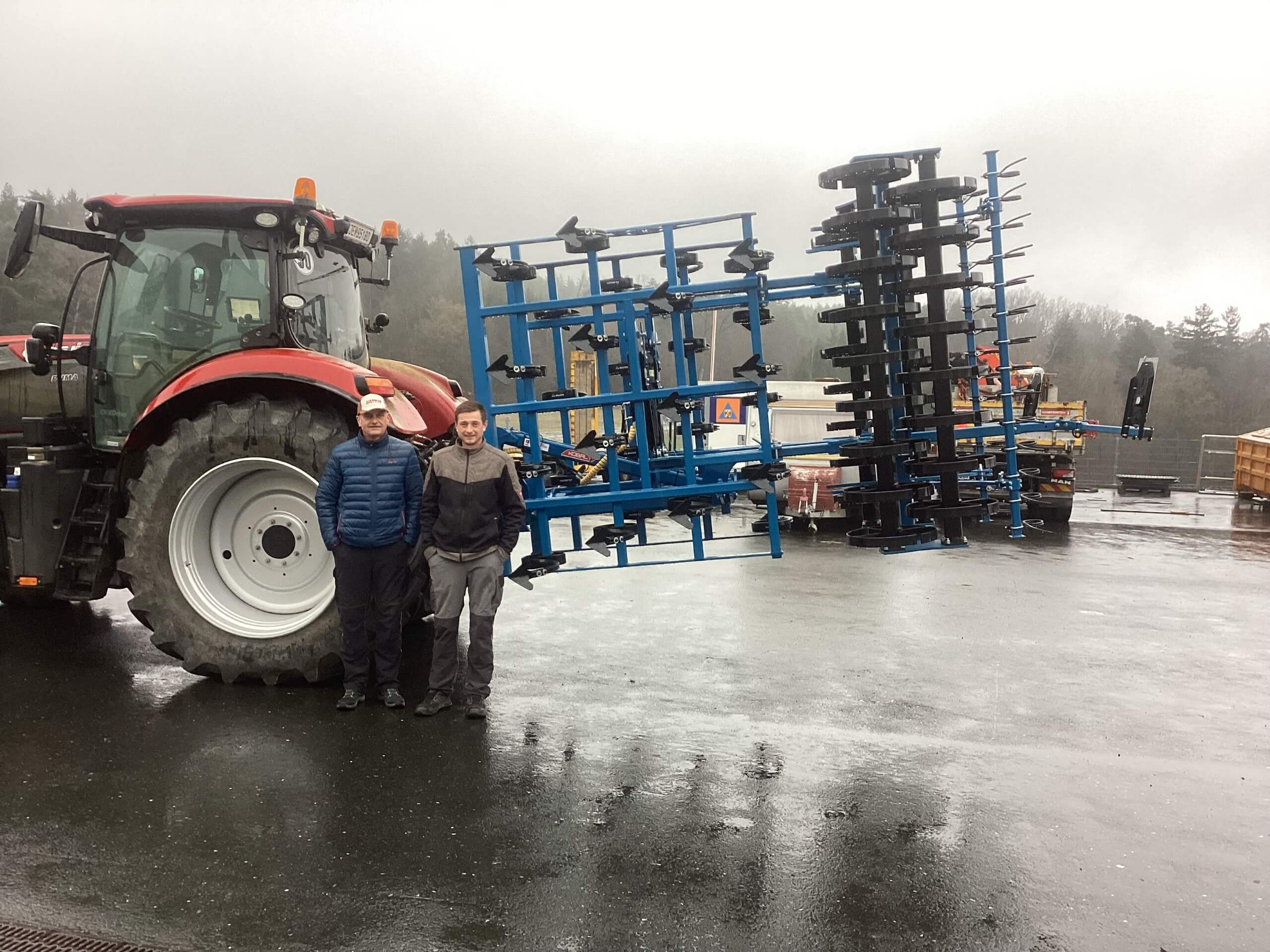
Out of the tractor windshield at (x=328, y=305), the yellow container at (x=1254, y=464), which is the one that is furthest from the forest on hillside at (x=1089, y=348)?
the tractor windshield at (x=328, y=305)

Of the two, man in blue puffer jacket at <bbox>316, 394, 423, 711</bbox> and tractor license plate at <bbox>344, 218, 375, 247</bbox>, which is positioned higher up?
tractor license plate at <bbox>344, 218, 375, 247</bbox>

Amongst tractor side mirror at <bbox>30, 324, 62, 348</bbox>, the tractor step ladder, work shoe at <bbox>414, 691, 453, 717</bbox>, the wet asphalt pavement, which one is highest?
tractor side mirror at <bbox>30, 324, 62, 348</bbox>

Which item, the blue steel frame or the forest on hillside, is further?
the forest on hillside

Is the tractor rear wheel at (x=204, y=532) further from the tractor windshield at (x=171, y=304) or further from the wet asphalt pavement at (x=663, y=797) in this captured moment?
the tractor windshield at (x=171, y=304)

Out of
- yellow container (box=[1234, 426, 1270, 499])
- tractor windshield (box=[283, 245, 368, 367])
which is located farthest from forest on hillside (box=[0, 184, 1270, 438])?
tractor windshield (box=[283, 245, 368, 367])

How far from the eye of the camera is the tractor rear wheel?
492cm

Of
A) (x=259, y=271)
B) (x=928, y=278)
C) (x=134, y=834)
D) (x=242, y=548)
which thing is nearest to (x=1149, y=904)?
(x=928, y=278)

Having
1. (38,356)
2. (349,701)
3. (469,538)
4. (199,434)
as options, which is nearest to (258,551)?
(199,434)

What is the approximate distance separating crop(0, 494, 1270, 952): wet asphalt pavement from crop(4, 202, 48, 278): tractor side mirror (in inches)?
87.9

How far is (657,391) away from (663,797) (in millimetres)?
2291

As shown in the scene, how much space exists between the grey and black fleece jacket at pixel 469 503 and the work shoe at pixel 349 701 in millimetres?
810

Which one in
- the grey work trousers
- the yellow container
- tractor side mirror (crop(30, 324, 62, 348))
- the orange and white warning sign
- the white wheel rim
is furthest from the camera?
the yellow container

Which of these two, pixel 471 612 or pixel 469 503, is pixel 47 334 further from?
pixel 471 612

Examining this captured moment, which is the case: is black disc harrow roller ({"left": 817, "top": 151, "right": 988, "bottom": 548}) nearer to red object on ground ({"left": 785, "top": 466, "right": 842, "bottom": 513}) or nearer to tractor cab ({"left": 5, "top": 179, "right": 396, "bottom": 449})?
tractor cab ({"left": 5, "top": 179, "right": 396, "bottom": 449})
